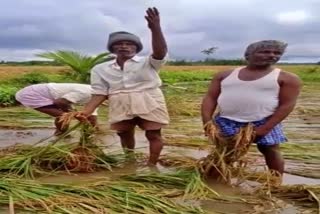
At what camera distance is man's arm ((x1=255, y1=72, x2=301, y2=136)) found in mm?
4418

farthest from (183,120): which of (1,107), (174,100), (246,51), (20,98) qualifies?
(246,51)

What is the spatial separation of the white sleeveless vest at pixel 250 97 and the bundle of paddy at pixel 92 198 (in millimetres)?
673

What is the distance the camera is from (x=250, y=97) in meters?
4.50

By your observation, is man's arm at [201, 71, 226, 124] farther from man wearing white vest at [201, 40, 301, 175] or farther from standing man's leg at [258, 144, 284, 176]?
standing man's leg at [258, 144, 284, 176]

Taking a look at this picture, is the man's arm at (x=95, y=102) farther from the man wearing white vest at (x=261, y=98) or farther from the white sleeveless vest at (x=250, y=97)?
the white sleeveless vest at (x=250, y=97)

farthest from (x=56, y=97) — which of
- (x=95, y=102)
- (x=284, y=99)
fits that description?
(x=284, y=99)

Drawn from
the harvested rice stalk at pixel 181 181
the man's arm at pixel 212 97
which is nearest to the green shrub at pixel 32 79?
the man's arm at pixel 212 97

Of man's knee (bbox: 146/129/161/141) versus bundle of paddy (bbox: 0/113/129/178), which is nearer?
bundle of paddy (bbox: 0/113/129/178)

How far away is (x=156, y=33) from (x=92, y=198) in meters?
1.56

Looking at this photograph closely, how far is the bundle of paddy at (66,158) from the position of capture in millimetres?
5012

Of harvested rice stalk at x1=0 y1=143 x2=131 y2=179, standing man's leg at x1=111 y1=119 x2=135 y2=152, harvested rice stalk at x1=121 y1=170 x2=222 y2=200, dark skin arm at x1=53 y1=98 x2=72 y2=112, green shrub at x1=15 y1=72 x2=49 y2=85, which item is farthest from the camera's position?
green shrub at x1=15 y1=72 x2=49 y2=85

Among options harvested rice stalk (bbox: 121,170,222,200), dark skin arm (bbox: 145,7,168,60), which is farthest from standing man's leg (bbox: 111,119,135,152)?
harvested rice stalk (bbox: 121,170,222,200)

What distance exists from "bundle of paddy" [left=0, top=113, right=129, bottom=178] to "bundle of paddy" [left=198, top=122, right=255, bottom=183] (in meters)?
1.05

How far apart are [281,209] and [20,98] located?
14.7 ft
